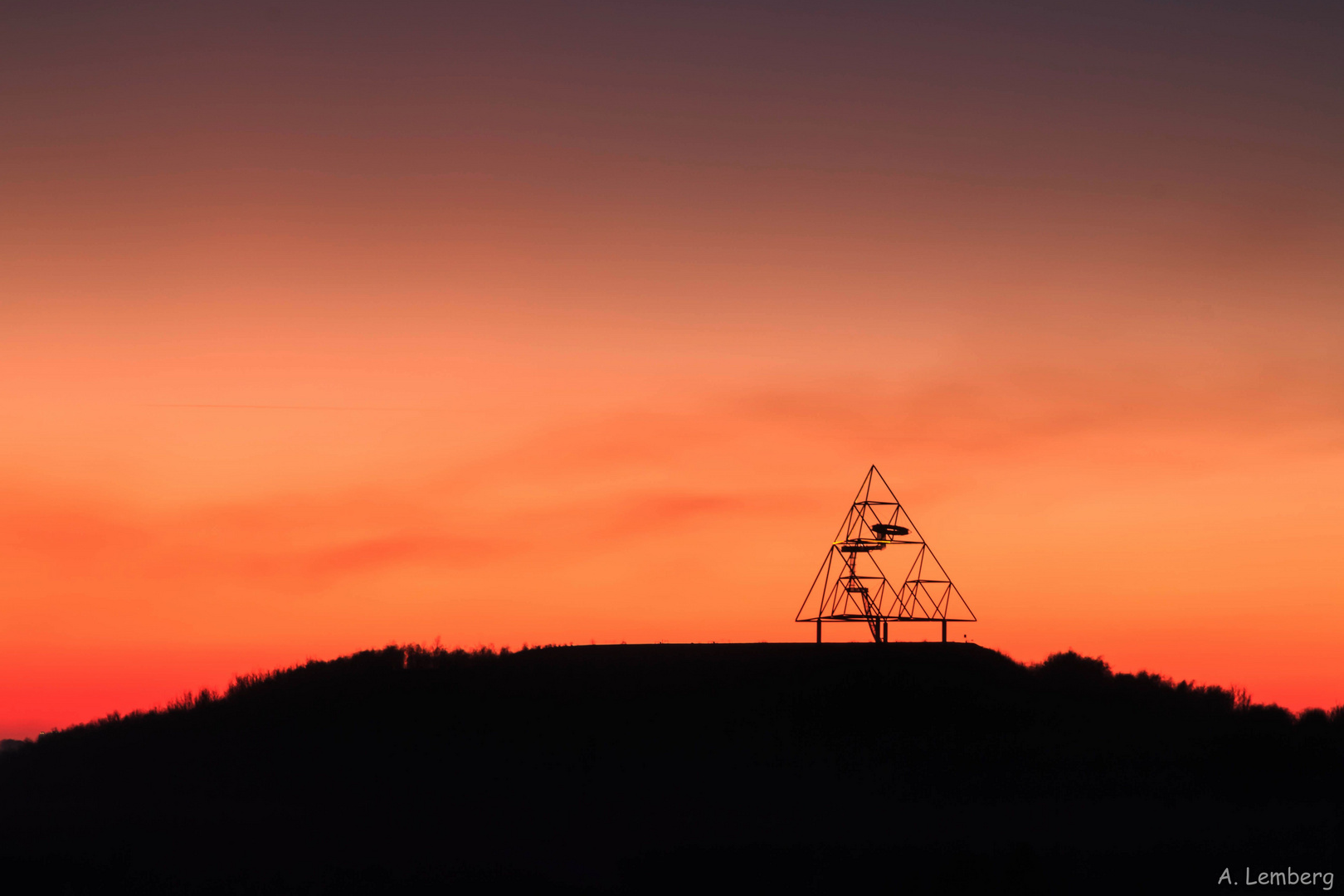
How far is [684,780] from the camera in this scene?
2917cm

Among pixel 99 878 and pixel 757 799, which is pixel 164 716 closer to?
pixel 99 878

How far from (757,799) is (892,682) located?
7.89 m

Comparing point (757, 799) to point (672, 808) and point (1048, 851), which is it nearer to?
point (672, 808)

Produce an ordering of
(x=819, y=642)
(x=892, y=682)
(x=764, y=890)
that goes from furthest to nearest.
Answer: (x=819, y=642) → (x=892, y=682) → (x=764, y=890)

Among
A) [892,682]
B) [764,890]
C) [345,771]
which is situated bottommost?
[764,890]

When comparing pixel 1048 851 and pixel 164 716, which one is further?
pixel 164 716

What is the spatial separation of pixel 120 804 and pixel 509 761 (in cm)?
933

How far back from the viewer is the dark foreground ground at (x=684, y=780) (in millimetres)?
23453

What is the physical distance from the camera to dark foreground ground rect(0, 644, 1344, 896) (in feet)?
76.9

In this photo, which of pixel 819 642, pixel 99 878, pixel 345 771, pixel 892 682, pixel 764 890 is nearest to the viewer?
pixel 764 890

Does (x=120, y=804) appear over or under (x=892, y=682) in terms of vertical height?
under

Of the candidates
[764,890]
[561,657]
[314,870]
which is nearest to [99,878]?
[314,870]

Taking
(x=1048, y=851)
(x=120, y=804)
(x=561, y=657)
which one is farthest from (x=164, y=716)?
(x=1048, y=851)

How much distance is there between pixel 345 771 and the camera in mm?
31016
